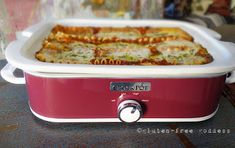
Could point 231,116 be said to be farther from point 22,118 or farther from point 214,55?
point 22,118

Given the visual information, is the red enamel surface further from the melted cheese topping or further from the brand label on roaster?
the melted cheese topping

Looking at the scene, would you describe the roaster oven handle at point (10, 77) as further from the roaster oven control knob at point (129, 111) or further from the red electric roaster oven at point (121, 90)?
the roaster oven control knob at point (129, 111)

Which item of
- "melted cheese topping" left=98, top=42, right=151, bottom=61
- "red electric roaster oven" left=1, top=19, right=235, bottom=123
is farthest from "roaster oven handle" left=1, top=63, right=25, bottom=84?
"melted cheese topping" left=98, top=42, right=151, bottom=61

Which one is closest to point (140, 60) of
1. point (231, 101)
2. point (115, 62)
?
point (115, 62)

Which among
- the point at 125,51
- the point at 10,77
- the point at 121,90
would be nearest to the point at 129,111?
the point at 121,90

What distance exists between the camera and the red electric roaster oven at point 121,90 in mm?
529

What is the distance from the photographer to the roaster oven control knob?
55 centimetres

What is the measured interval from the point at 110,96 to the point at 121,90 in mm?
28

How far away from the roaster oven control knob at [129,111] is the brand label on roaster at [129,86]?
3 cm

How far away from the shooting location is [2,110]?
0.67m

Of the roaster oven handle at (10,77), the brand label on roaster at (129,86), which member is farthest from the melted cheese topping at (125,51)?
the roaster oven handle at (10,77)

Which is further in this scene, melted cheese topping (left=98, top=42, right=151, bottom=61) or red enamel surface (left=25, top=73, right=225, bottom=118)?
melted cheese topping (left=98, top=42, right=151, bottom=61)

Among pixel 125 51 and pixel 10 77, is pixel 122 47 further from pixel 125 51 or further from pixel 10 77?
pixel 10 77

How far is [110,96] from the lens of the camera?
57 centimetres
